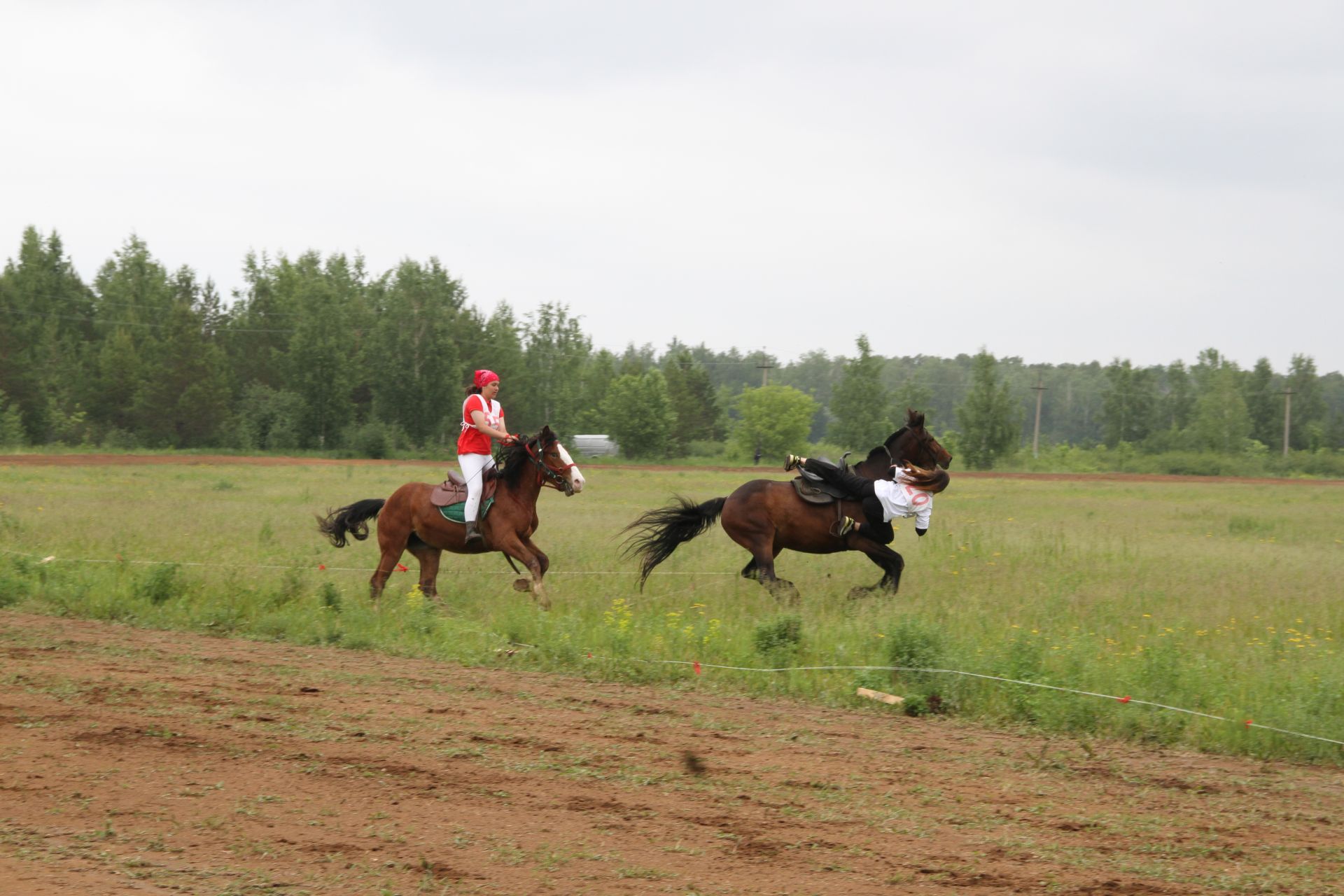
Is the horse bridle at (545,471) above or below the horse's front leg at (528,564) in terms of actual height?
above

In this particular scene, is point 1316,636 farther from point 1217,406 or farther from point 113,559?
point 1217,406

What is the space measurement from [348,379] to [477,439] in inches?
2060

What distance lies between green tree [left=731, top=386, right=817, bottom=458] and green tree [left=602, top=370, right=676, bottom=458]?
5.56 meters

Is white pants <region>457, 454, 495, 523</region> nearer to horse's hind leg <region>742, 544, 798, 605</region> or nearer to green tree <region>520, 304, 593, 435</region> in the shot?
horse's hind leg <region>742, 544, 798, 605</region>

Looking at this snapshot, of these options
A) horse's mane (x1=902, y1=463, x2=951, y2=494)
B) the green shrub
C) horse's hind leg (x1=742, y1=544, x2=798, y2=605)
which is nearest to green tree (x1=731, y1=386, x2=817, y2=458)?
horse's hind leg (x1=742, y1=544, x2=798, y2=605)

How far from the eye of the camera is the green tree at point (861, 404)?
70875mm

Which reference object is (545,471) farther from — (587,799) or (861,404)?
(861,404)

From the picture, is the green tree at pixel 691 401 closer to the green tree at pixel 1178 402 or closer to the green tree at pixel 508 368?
the green tree at pixel 508 368

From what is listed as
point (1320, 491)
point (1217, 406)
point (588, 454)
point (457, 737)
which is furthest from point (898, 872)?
point (1217, 406)

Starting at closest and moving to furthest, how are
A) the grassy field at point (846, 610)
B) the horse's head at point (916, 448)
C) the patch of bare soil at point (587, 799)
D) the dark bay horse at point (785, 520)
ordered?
the patch of bare soil at point (587, 799) → the grassy field at point (846, 610) → the dark bay horse at point (785, 520) → the horse's head at point (916, 448)

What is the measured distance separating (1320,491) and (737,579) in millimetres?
33150

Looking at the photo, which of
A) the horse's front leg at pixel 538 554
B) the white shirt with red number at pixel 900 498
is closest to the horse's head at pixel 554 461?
the horse's front leg at pixel 538 554

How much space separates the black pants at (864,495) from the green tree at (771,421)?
54.8 m

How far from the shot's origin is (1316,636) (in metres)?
11.1
